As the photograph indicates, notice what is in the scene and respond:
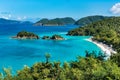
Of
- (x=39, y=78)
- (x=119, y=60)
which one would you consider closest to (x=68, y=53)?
(x=119, y=60)

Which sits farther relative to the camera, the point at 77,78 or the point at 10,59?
the point at 10,59

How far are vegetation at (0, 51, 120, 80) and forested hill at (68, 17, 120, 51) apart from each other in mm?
35880

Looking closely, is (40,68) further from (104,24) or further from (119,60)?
(104,24)

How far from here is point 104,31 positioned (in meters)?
106

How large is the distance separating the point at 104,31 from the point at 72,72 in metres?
73.1

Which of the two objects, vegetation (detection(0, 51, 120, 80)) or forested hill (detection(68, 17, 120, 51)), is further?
forested hill (detection(68, 17, 120, 51))

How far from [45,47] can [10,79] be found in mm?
56650

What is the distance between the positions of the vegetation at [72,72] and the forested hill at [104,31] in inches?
1413

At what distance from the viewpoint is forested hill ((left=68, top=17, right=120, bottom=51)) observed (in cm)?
8476

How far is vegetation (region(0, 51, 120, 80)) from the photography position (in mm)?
28850

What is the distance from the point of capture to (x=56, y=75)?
36656mm

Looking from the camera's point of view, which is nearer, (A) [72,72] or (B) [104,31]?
(A) [72,72]

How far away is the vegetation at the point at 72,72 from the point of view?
28850 millimetres

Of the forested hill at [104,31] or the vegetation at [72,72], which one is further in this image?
the forested hill at [104,31]
